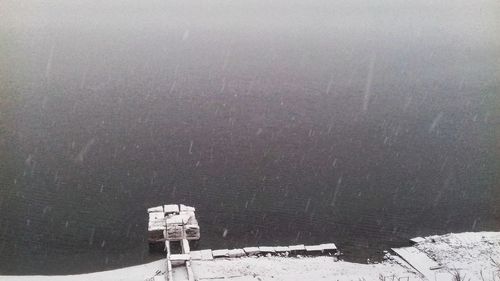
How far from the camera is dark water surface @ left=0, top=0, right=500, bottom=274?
2838cm

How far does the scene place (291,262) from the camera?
2444 centimetres

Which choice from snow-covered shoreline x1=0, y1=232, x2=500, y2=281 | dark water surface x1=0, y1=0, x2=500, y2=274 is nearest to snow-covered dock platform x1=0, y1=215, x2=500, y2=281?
snow-covered shoreline x1=0, y1=232, x2=500, y2=281

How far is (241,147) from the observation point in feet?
132

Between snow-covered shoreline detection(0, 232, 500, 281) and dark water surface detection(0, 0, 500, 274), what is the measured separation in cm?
149

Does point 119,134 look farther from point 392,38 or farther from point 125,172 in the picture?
Result: point 392,38

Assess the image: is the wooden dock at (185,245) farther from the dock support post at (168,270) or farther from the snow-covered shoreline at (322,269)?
the snow-covered shoreline at (322,269)

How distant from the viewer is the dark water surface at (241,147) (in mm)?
28375

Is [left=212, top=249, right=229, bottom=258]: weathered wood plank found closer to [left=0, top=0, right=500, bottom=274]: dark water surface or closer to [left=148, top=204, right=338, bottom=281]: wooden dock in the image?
[left=148, top=204, right=338, bottom=281]: wooden dock

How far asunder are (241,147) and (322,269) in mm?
17481

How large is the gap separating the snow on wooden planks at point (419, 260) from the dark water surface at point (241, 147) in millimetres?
1335

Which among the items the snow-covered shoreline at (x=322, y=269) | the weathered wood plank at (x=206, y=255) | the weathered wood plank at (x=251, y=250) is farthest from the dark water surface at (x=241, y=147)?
the weathered wood plank at (x=251, y=250)

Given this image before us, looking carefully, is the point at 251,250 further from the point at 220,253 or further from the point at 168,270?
the point at 168,270

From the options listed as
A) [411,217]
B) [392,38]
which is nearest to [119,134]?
[411,217]

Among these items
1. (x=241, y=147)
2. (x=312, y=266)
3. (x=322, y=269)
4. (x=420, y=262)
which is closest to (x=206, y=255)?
(x=312, y=266)
